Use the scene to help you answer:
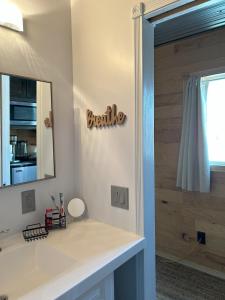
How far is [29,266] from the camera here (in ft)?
4.00

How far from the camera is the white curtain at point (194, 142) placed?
7.75ft

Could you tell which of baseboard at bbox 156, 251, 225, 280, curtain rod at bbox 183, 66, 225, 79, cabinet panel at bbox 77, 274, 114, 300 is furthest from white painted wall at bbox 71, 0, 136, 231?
baseboard at bbox 156, 251, 225, 280

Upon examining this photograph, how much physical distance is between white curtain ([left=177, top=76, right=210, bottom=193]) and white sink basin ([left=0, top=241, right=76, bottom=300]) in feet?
5.44

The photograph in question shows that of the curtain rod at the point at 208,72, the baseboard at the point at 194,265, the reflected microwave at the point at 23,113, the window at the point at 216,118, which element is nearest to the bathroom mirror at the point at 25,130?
the reflected microwave at the point at 23,113

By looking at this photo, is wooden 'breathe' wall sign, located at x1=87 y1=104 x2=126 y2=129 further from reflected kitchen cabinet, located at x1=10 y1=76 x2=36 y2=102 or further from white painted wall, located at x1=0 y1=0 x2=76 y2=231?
reflected kitchen cabinet, located at x1=10 y1=76 x2=36 y2=102

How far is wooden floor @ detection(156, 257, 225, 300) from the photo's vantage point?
2072 mm

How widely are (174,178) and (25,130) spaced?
1.82m

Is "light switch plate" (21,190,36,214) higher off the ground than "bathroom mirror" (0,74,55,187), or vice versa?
"bathroom mirror" (0,74,55,187)

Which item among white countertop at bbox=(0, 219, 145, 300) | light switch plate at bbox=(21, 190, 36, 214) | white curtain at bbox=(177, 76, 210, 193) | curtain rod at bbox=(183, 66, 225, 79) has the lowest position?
white countertop at bbox=(0, 219, 145, 300)

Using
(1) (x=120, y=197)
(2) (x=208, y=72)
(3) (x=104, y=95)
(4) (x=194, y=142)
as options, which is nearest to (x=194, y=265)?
(4) (x=194, y=142)

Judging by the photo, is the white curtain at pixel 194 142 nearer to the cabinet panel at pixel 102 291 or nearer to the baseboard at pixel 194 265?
the baseboard at pixel 194 265

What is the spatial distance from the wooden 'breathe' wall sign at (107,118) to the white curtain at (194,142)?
4.26ft

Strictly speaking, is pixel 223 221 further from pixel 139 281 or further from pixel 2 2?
pixel 2 2

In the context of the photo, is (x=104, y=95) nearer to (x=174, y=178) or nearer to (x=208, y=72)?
(x=208, y=72)
